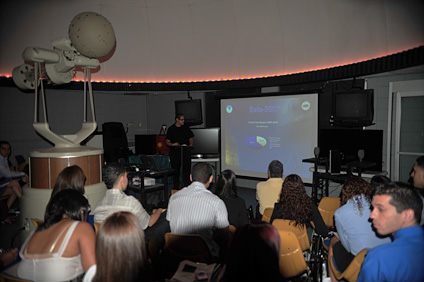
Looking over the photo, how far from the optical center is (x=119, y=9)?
25.4 ft

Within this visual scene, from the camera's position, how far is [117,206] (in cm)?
290

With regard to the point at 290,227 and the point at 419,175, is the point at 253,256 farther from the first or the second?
the point at 419,175

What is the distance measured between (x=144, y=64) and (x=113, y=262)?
7.46 metres

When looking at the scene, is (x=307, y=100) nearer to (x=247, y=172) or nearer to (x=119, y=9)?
(x=247, y=172)

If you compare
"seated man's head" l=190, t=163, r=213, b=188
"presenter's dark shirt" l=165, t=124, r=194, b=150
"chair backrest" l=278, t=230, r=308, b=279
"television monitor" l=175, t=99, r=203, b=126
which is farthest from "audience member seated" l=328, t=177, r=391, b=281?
"television monitor" l=175, t=99, r=203, b=126

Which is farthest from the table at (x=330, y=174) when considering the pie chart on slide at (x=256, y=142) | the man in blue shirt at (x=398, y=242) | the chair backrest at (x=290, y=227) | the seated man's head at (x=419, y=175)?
the man in blue shirt at (x=398, y=242)

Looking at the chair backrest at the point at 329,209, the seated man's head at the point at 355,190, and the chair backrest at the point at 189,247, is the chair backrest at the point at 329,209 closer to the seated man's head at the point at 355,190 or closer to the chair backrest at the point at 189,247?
the seated man's head at the point at 355,190

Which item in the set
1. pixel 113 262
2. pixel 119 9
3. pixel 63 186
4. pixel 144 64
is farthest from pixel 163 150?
pixel 113 262

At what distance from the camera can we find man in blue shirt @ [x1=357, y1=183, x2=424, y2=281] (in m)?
1.64

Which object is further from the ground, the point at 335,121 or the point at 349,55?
the point at 349,55

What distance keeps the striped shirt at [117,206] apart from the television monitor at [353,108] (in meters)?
4.31

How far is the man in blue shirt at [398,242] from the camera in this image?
1.64 meters

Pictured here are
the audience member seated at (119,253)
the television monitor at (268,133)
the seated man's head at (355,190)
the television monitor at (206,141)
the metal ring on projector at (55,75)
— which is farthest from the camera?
the television monitor at (206,141)

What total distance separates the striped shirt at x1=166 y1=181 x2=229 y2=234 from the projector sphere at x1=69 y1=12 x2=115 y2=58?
2314 mm
